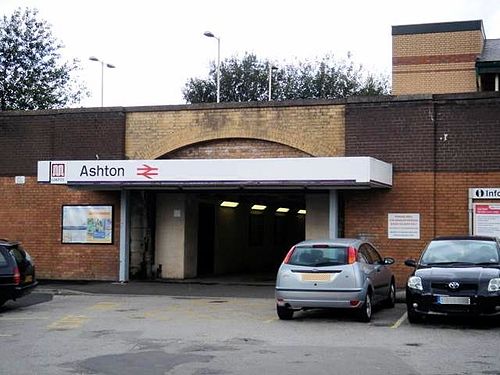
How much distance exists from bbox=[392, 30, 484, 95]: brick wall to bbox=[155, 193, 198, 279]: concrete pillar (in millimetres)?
18875

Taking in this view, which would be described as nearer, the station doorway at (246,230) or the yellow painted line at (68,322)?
the yellow painted line at (68,322)

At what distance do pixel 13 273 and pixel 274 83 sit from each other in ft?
141

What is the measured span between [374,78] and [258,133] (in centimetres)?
3839

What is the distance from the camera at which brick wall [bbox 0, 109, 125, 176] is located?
72.2 feet

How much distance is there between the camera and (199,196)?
23.4m

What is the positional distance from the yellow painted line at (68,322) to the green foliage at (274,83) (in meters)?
41.3

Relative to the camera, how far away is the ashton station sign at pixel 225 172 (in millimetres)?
17688

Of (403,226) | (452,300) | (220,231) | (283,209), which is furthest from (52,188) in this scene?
(452,300)

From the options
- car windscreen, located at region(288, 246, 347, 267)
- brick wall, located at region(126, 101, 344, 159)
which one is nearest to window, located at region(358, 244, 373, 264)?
car windscreen, located at region(288, 246, 347, 267)

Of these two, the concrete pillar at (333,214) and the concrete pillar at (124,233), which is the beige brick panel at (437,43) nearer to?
the concrete pillar at (333,214)

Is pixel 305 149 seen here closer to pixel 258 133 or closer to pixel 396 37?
pixel 258 133

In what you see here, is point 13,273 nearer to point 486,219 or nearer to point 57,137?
point 57,137

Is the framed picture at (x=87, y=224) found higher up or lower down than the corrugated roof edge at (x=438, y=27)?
lower down

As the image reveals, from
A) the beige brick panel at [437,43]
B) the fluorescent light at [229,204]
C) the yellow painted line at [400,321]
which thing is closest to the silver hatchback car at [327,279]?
the yellow painted line at [400,321]
